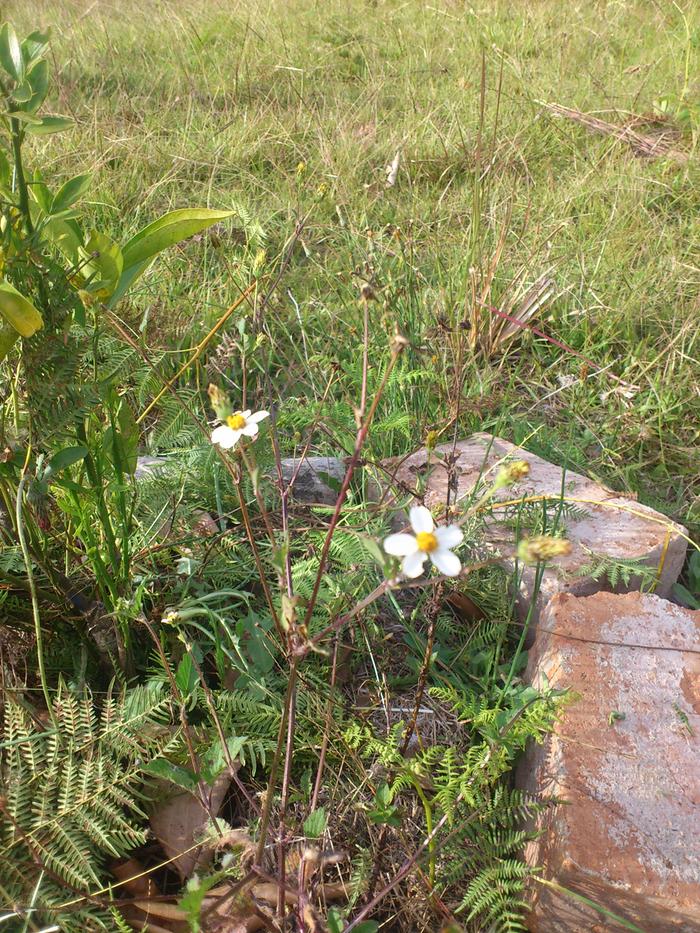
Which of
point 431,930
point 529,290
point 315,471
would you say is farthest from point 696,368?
point 431,930

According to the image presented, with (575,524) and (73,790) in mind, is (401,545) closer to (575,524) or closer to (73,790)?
(73,790)

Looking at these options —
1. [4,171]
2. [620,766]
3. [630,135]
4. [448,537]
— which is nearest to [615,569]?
[620,766]

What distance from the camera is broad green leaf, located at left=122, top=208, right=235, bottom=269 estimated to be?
1.29 meters

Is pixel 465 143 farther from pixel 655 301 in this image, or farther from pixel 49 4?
pixel 49 4

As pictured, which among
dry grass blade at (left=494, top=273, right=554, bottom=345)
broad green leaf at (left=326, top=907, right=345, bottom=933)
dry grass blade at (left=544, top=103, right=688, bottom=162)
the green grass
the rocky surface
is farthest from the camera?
dry grass blade at (left=544, top=103, right=688, bottom=162)

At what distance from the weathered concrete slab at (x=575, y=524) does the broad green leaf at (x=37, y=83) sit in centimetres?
92

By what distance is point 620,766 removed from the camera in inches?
50.0

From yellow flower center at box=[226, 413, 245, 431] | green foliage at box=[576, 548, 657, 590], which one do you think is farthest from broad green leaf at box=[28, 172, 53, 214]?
green foliage at box=[576, 548, 657, 590]

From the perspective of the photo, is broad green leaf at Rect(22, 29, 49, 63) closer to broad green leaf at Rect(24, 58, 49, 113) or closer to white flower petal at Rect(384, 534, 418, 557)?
broad green leaf at Rect(24, 58, 49, 113)

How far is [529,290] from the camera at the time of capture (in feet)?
8.30

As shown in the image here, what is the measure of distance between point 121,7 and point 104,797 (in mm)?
5756

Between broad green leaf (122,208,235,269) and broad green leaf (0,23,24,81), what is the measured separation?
29cm

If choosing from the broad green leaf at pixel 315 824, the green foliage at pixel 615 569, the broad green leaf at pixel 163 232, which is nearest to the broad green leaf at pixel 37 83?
the broad green leaf at pixel 163 232

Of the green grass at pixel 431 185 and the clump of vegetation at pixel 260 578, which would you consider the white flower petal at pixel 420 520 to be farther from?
the green grass at pixel 431 185
